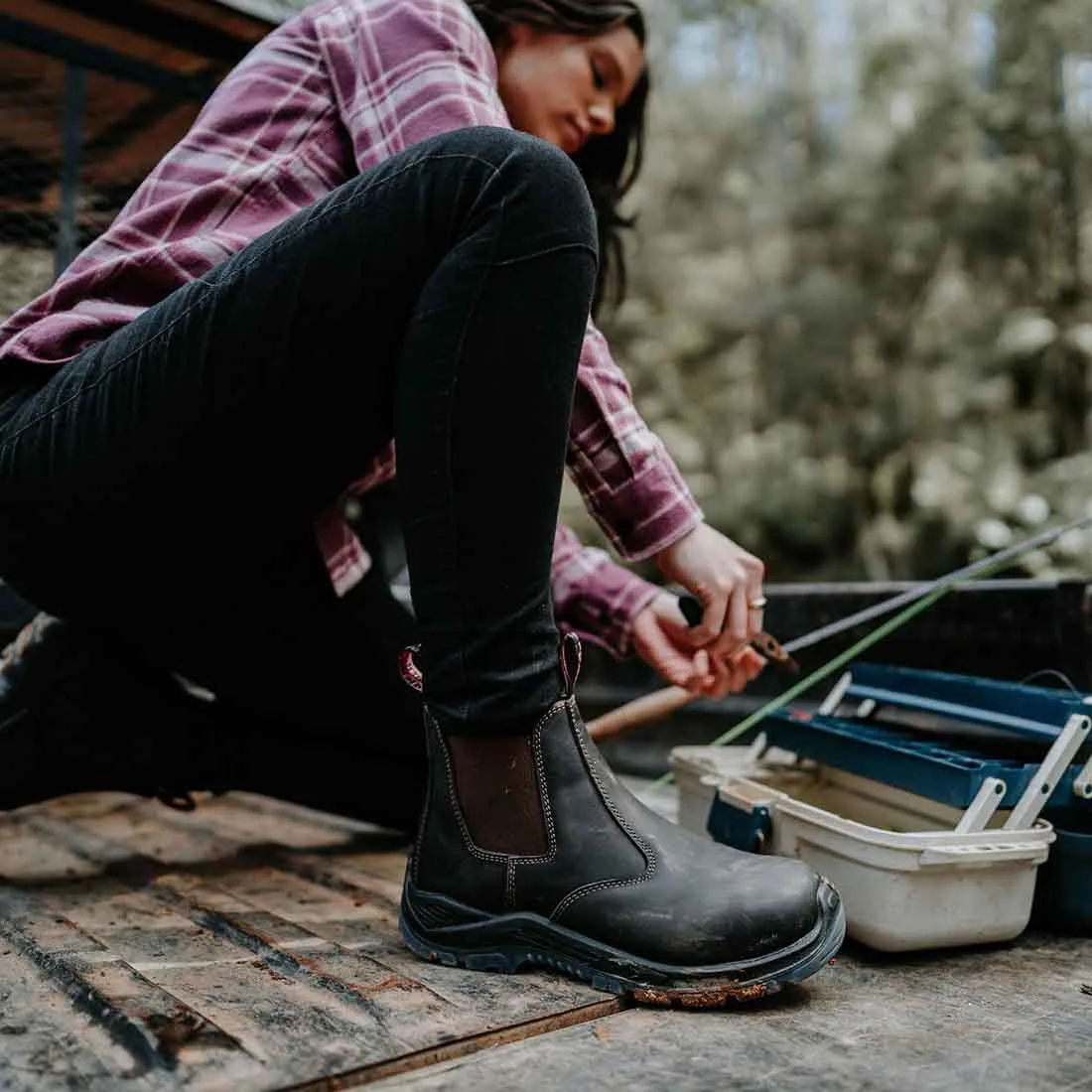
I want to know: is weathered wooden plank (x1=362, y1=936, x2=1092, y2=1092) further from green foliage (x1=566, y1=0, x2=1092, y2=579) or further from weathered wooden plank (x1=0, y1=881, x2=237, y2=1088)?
green foliage (x1=566, y1=0, x2=1092, y2=579)

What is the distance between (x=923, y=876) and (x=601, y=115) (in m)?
1.07

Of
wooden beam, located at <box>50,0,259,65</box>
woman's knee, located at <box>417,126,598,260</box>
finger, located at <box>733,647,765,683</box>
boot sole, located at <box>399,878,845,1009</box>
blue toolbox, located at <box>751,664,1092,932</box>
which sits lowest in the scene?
boot sole, located at <box>399,878,845,1009</box>

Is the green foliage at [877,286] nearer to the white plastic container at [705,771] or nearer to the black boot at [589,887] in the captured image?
the white plastic container at [705,771]

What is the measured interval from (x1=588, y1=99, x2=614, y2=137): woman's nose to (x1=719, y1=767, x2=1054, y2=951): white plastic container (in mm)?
948

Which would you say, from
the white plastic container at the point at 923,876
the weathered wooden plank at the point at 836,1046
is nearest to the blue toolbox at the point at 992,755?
the white plastic container at the point at 923,876

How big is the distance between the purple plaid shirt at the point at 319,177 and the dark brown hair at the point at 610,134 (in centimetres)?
21

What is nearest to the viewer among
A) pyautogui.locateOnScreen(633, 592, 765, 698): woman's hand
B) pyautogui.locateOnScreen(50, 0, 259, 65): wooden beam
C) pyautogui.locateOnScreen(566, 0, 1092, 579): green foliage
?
pyautogui.locateOnScreen(633, 592, 765, 698): woman's hand

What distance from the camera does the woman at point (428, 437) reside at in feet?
3.21

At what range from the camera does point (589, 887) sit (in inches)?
39.5

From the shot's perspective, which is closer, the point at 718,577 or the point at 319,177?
the point at 718,577

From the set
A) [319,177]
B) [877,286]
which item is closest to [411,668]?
[319,177]

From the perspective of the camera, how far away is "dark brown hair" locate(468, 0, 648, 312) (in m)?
1.46

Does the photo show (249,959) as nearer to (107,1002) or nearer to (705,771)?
(107,1002)

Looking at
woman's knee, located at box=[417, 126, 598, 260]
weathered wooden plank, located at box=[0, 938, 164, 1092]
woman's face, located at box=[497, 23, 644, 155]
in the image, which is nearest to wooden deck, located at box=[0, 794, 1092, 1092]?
weathered wooden plank, located at box=[0, 938, 164, 1092]
